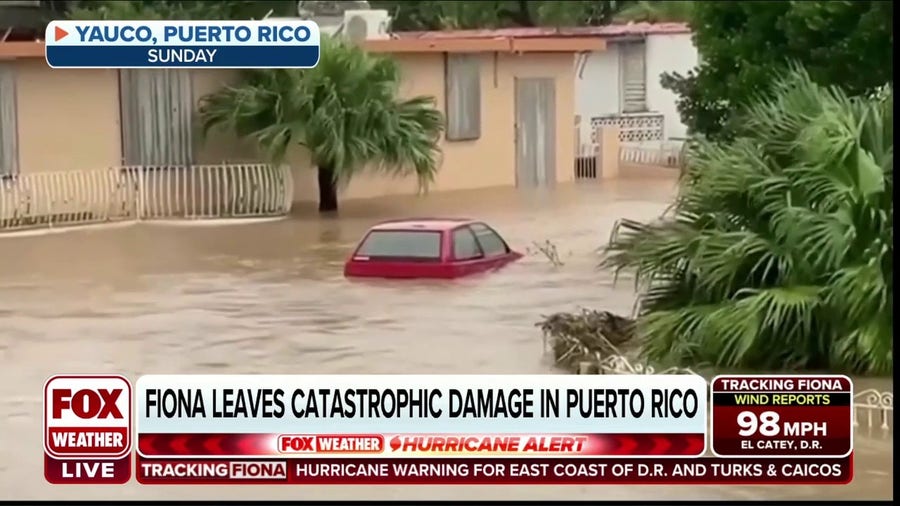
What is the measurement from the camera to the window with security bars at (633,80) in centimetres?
1124

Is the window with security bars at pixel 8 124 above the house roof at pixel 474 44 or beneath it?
beneath

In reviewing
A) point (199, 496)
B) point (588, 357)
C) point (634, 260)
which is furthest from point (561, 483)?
point (634, 260)

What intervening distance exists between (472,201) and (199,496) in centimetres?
357

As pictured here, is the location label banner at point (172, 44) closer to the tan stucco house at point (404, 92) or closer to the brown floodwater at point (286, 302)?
the tan stucco house at point (404, 92)

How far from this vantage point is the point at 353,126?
876cm

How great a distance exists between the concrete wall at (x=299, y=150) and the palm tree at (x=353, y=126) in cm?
8

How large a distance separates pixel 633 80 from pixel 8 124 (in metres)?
5.39

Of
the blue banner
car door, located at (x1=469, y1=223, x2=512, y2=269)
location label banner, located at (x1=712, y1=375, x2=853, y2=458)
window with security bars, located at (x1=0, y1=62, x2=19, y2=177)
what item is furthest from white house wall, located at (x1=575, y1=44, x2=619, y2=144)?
location label banner, located at (x1=712, y1=375, x2=853, y2=458)

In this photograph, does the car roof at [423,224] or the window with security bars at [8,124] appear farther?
the car roof at [423,224]

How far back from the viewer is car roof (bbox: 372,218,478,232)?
7.66m

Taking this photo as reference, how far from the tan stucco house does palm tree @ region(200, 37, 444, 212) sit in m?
0.08

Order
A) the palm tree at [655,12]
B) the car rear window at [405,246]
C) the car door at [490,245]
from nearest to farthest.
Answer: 1. the car rear window at [405,246]
2. the car door at [490,245]
3. the palm tree at [655,12]

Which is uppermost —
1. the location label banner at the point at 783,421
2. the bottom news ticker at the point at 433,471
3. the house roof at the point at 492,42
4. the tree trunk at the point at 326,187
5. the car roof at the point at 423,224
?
the house roof at the point at 492,42

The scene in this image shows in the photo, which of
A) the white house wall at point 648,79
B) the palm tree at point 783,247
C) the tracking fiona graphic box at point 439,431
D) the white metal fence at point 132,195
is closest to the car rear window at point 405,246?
the white metal fence at point 132,195
